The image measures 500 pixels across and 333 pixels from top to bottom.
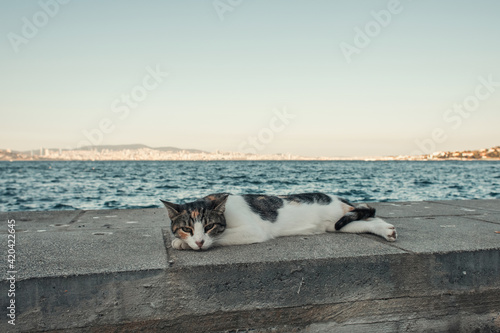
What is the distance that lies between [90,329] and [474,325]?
2.59 m

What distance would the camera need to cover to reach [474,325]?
273 centimetres

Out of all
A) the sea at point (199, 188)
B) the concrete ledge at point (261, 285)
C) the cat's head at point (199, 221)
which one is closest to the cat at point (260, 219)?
the cat's head at point (199, 221)

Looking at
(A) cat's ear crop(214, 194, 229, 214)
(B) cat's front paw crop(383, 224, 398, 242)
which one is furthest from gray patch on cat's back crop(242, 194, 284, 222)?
(B) cat's front paw crop(383, 224, 398, 242)

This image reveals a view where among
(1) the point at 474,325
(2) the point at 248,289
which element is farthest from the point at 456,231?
(2) the point at 248,289

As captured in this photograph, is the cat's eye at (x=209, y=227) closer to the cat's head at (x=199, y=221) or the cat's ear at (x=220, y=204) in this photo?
the cat's head at (x=199, y=221)

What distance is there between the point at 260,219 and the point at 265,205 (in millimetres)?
217

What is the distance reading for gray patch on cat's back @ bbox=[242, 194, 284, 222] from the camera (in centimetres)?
332

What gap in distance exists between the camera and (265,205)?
135 inches

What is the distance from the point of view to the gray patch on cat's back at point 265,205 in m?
3.32

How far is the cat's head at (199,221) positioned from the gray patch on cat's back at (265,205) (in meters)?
0.41

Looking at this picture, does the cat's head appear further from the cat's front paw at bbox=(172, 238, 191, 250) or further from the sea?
the sea

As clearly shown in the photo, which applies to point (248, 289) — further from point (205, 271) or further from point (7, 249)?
point (7, 249)

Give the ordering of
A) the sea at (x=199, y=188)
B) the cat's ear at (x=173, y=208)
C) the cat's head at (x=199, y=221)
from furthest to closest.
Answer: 1. the sea at (x=199, y=188)
2. the cat's ear at (x=173, y=208)
3. the cat's head at (x=199, y=221)

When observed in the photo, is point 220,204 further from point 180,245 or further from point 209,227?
point 180,245
